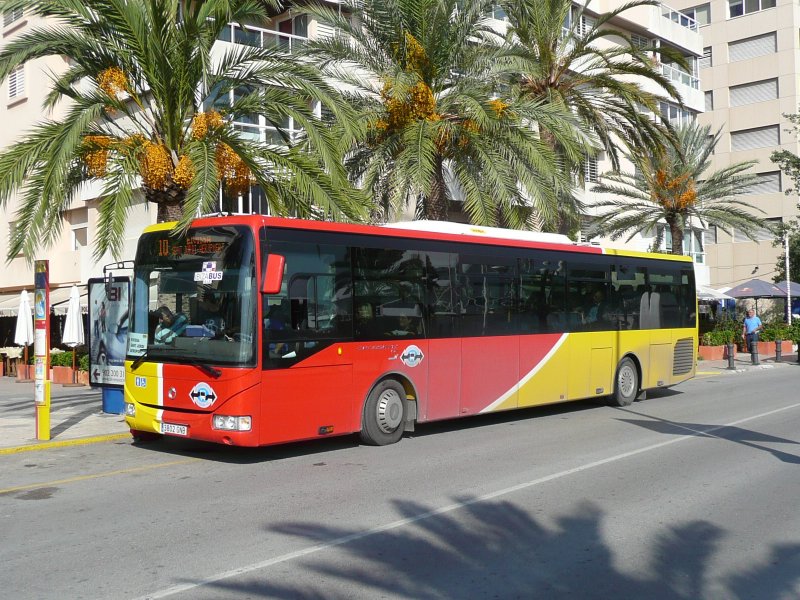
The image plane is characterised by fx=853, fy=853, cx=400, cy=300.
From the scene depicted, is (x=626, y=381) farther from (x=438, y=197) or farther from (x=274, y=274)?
(x=274, y=274)

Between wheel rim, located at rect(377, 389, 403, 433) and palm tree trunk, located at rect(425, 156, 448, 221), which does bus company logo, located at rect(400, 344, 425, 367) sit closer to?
wheel rim, located at rect(377, 389, 403, 433)

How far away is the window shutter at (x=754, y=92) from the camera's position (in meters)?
54.2

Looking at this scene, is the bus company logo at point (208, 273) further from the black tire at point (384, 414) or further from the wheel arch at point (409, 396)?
the wheel arch at point (409, 396)

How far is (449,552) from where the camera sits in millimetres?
6480

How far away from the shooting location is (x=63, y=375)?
24625mm

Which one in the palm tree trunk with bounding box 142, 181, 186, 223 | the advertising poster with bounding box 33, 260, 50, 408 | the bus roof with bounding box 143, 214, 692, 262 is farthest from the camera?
the palm tree trunk with bounding box 142, 181, 186, 223

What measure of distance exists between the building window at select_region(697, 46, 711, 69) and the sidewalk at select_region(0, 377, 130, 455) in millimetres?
49131

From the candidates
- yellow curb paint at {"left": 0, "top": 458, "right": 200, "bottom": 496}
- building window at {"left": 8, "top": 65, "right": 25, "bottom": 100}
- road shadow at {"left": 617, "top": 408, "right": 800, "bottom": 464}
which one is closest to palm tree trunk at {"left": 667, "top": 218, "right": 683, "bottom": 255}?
road shadow at {"left": 617, "top": 408, "right": 800, "bottom": 464}

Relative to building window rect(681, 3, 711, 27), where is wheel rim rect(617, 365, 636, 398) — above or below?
below

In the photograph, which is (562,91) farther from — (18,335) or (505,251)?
(18,335)

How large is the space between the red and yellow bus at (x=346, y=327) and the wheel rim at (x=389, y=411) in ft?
0.07

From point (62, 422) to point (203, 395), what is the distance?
216 inches

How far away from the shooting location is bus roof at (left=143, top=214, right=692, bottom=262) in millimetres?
10578

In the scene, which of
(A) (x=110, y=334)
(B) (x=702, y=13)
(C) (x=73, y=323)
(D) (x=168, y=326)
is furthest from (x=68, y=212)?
(B) (x=702, y=13)
